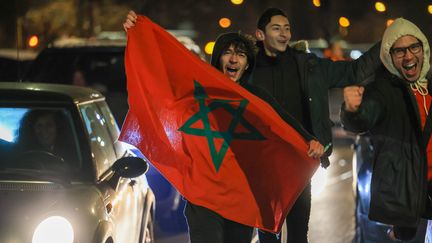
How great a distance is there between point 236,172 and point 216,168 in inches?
5.2

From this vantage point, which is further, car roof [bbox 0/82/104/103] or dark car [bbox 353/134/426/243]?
dark car [bbox 353/134/426/243]

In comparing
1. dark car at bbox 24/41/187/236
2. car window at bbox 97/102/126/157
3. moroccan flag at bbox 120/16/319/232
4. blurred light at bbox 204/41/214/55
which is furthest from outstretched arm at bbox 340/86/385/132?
blurred light at bbox 204/41/214/55

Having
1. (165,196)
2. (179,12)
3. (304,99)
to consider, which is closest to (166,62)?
(304,99)

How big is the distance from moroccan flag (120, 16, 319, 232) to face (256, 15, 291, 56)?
0.68 metres

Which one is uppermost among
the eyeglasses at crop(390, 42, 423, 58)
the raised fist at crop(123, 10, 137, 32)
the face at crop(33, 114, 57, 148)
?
the raised fist at crop(123, 10, 137, 32)

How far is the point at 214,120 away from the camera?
233 inches

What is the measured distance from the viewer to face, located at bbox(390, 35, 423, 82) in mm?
5512

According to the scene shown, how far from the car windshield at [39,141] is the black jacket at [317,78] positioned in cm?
127

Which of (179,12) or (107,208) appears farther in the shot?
(179,12)

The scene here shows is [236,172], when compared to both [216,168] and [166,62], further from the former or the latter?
[166,62]

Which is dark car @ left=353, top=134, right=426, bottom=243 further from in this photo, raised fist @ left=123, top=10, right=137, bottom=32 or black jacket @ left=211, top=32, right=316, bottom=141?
raised fist @ left=123, top=10, right=137, bottom=32

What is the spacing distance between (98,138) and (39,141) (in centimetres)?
39

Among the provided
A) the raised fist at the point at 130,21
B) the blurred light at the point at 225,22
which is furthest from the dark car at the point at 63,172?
the blurred light at the point at 225,22

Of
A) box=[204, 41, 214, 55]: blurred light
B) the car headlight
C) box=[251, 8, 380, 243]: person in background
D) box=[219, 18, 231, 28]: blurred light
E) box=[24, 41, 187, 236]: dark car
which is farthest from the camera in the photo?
box=[219, 18, 231, 28]: blurred light
